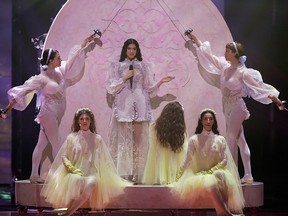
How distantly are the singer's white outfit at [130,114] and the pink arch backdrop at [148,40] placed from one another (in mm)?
280

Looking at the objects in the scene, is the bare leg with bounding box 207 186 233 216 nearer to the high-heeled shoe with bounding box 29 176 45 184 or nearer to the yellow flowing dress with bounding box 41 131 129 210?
the yellow flowing dress with bounding box 41 131 129 210

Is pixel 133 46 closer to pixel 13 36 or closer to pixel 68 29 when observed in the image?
pixel 68 29

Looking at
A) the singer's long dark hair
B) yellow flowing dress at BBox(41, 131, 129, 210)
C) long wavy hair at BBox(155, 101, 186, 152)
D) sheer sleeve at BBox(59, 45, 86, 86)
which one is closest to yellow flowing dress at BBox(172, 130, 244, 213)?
long wavy hair at BBox(155, 101, 186, 152)

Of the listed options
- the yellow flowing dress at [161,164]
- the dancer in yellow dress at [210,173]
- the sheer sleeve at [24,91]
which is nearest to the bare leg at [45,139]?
the sheer sleeve at [24,91]

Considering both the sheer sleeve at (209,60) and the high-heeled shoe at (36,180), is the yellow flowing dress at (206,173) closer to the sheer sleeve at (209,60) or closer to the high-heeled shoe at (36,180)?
the sheer sleeve at (209,60)

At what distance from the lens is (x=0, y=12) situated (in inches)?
387

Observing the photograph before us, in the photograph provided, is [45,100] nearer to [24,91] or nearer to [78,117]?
[24,91]

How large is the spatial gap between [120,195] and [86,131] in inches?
30.0

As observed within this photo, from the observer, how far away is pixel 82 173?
7.34 meters

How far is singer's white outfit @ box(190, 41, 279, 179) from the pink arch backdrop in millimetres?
359

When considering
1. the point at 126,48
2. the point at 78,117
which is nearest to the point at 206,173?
the point at 78,117

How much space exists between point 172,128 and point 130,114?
1.84 ft

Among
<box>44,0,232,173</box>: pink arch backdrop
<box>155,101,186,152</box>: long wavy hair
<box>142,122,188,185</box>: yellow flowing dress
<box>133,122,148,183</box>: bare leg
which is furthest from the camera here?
<box>44,0,232,173</box>: pink arch backdrop

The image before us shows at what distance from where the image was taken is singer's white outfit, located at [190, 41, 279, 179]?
796 cm
